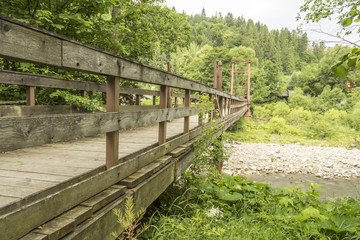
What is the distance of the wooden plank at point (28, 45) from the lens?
39.8 inches

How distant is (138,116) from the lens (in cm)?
212

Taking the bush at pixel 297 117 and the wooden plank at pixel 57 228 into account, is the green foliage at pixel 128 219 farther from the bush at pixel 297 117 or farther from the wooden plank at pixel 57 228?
the bush at pixel 297 117

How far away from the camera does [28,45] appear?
1.11 m

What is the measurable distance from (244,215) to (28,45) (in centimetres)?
294

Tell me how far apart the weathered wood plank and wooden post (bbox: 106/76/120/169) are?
0.06m

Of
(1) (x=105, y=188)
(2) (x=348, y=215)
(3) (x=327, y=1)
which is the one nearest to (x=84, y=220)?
(1) (x=105, y=188)

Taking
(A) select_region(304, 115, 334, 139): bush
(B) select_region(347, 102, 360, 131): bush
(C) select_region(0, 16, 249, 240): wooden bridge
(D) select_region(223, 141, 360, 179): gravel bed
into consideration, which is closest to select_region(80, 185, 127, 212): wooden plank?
(C) select_region(0, 16, 249, 240): wooden bridge

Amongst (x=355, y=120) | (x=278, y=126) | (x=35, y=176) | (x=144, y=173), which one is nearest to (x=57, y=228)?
(x=35, y=176)

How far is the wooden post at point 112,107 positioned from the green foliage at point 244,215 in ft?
2.55

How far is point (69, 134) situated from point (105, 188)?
573mm

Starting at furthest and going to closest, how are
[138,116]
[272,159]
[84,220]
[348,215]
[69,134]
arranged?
1. [272,159]
2. [348,215]
3. [138,116]
4. [84,220]
5. [69,134]

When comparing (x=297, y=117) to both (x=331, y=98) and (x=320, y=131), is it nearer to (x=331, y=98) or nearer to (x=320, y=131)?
(x=320, y=131)

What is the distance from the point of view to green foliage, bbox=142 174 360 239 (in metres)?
2.54

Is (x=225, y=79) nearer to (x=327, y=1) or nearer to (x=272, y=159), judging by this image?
(x=272, y=159)
